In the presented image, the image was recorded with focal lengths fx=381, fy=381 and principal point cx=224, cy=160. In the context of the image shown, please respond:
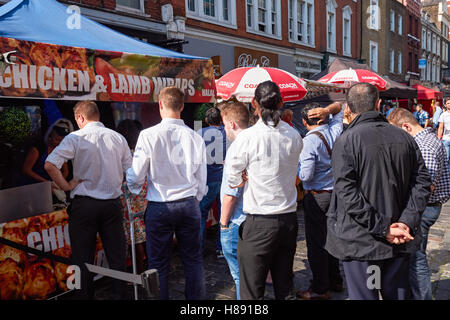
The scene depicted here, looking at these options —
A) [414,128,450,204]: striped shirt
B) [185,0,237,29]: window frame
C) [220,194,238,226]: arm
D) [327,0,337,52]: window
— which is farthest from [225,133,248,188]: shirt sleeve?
[327,0,337,52]: window

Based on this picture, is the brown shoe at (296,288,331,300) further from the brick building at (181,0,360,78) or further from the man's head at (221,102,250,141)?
the brick building at (181,0,360,78)

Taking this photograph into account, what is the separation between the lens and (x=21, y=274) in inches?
136

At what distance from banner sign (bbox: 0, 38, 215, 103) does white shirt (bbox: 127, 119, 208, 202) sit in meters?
1.11

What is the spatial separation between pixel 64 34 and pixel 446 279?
16.3 feet

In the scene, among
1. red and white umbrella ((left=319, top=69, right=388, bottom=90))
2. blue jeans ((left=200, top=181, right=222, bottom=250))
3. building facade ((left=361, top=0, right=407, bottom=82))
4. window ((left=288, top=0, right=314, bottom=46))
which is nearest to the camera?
blue jeans ((left=200, top=181, right=222, bottom=250))

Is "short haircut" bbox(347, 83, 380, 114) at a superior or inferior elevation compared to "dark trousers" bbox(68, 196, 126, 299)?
superior

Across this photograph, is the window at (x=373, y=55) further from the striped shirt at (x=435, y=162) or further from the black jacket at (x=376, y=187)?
the black jacket at (x=376, y=187)

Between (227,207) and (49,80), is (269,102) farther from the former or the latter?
(49,80)

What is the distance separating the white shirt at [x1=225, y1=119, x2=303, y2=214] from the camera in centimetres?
265

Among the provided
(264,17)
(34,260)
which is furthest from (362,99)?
(264,17)

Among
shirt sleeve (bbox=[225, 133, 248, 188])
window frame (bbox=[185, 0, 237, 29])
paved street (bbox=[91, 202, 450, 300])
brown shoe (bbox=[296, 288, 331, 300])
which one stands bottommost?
paved street (bbox=[91, 202, 450, 300])
